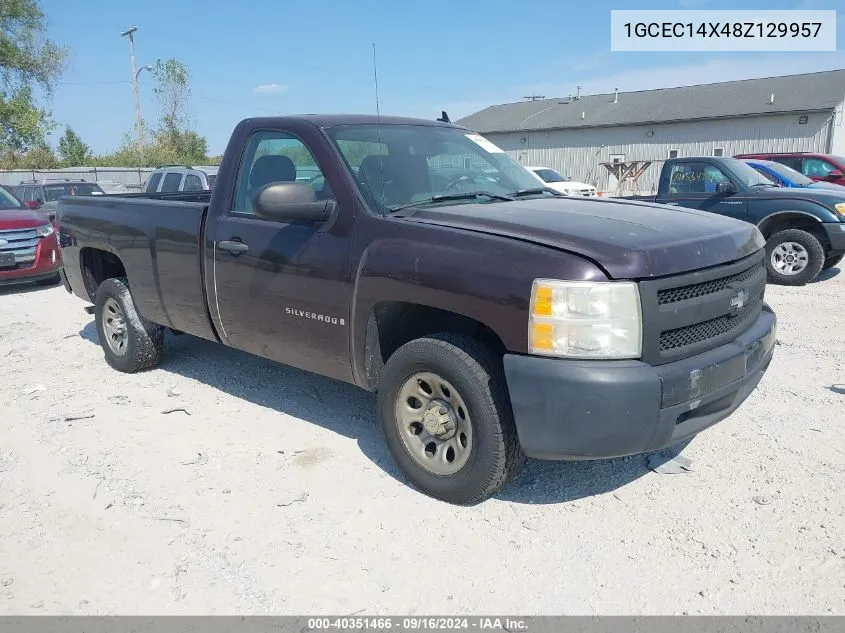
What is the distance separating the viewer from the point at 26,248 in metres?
10.1

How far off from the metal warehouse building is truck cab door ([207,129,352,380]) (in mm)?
33409

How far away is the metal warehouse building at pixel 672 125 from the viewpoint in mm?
31828

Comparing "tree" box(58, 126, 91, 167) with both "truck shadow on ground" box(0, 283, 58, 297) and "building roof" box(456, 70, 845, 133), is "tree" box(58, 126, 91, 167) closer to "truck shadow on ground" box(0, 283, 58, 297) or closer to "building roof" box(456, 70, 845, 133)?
"building roof" box(456, 70, 845, 133)

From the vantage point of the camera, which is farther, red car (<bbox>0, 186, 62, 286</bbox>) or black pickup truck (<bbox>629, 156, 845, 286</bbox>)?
red car (<bbox>0, 186, 62, 286</bbox>)

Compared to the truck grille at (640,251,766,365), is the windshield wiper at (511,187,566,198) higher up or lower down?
higher up

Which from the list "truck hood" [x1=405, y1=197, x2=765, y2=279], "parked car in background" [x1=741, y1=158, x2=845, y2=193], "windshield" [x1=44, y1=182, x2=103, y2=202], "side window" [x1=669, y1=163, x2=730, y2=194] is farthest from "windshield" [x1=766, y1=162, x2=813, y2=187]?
"windshield" [x1=44, y1=182, x2=103, y2=202]

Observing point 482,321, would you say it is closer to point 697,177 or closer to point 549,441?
point 549,441

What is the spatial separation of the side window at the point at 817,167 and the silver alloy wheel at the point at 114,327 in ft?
48.4

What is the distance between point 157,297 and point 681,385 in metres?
3.81

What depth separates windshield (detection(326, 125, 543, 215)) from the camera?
375 cm

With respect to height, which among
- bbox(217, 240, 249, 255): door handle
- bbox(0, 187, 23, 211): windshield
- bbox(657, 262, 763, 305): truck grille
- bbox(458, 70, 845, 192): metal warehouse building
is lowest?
bbox(657, 262, 763, 305): truck grille

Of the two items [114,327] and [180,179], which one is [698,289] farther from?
[180,179]

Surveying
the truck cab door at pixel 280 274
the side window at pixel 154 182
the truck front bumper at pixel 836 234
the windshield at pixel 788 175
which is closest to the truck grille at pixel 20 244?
the side window at pixel 154 182

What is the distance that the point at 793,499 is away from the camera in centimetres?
333
